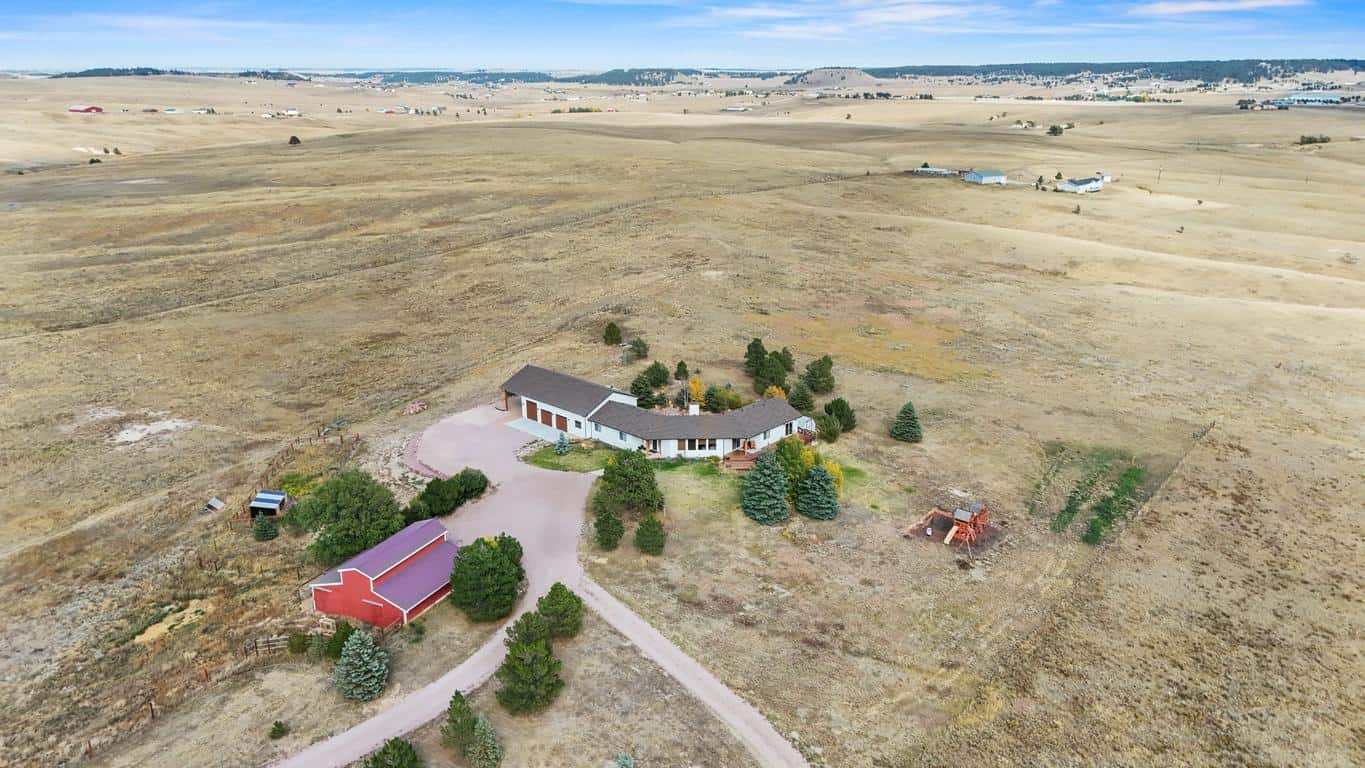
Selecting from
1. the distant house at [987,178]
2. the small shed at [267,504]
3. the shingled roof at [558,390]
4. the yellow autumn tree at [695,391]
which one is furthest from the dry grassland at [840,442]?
the distant house at [987,178]

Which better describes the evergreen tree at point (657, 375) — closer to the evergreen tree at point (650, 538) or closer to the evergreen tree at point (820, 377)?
the evergreen tree at point (820, 377)

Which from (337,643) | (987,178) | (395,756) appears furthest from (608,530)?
(987,178)

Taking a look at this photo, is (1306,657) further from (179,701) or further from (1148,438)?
(179,701)

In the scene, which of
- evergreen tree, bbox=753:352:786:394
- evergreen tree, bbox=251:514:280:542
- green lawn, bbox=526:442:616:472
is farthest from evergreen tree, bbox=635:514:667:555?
evergreen tree, bbox=753:352:786:394

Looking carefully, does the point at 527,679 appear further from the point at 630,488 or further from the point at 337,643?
the point at 630,488

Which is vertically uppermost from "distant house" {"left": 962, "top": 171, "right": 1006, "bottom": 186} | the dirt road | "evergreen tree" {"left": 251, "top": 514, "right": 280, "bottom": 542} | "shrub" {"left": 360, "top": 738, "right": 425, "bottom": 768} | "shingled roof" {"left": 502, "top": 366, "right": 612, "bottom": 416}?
"distant house" {"left": 962, "top": 171, "right": 1006, "bottom": 186}

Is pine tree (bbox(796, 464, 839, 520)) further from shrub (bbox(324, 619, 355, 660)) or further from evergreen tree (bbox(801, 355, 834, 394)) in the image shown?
shrub (bbox(324, 619, 355, 660))
